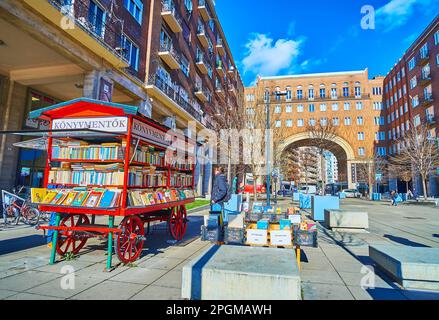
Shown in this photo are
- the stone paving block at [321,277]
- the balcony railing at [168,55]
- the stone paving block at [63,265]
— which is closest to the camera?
the stone paving block at [321,277]

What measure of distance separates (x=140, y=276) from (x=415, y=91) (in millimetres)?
51942

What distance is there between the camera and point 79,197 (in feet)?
16.5

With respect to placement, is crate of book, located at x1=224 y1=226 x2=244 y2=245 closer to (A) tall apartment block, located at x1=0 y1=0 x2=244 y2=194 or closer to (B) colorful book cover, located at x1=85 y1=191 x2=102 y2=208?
(B) colorful book cover, located at x1=85 y1=191 x2=102 y2=208

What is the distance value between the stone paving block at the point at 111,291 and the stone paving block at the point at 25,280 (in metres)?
0.96

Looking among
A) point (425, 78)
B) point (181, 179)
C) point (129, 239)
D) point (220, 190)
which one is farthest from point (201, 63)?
point (425, 78)

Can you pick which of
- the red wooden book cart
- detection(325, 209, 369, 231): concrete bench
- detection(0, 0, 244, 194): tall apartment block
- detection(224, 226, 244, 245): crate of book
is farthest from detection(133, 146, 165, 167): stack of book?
detection(0, 0, 244, 194): tall apartment block

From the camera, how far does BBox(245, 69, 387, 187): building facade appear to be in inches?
1919

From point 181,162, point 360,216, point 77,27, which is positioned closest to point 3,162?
point 77,27

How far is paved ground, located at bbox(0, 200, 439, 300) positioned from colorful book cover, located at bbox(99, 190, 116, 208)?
121 centimetres

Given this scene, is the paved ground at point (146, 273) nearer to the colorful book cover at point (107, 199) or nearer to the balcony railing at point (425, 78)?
the colorful book cover at point (107, 199)

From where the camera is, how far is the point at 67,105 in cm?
526

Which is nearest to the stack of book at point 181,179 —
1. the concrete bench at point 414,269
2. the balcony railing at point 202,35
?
the concrete bench at point 414,269

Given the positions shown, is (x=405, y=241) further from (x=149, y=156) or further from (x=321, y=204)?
(x=149, y=156)

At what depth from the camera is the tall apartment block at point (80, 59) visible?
9883mm
